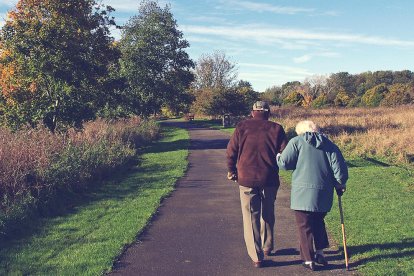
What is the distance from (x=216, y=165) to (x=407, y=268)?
981 centimetres

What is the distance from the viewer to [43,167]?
9695 millimetres

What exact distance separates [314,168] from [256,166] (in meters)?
0.71

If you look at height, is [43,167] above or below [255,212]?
above

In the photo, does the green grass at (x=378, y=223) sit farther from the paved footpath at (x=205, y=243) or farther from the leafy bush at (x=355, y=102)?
the leafy bush at (x=355, y=102)

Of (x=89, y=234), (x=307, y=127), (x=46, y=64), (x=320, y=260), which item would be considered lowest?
(x=320, y=260)

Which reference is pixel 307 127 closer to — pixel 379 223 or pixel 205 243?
pixel 205 243

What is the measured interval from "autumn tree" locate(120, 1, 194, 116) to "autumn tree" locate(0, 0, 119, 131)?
11057 millimetres

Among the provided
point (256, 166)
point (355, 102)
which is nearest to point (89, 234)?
A: point (256, 166)

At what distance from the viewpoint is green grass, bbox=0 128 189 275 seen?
207 inches

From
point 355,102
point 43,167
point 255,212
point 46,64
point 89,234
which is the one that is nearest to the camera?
point 255,212

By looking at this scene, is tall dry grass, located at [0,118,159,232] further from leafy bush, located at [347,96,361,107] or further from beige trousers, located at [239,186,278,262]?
leafy bush, located at [347,96,361,107]

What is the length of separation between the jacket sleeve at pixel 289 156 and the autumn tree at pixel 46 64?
13023 millimetres

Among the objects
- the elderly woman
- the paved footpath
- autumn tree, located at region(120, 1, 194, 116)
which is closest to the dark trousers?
the elderly woman

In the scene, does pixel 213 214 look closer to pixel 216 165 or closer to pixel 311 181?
pixel 311 181
